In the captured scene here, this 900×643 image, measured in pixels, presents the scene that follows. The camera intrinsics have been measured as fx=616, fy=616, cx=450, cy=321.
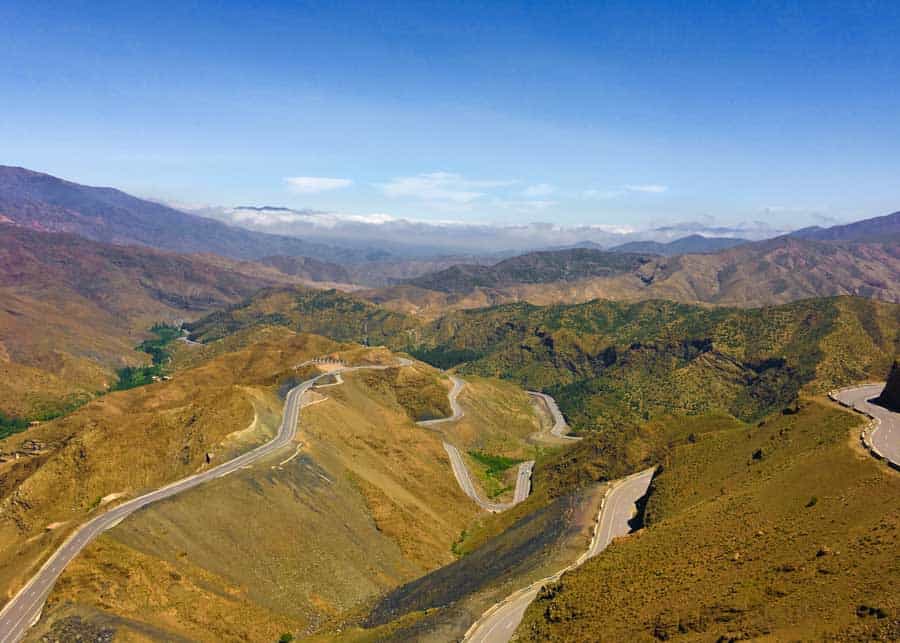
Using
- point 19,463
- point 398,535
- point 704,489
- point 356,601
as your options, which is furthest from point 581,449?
point 19,463

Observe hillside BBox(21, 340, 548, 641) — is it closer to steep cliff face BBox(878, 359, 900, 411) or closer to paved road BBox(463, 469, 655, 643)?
paved road BBox(463, 469, 655, 643)

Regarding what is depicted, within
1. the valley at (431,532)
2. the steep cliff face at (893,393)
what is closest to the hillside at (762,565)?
the valley at (431,532)

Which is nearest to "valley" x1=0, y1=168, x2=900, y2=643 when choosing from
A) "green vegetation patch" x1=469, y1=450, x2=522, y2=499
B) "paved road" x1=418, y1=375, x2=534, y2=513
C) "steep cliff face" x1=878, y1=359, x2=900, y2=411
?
"steep cliff face" x1=878, y1=359, x2=900, y2=411

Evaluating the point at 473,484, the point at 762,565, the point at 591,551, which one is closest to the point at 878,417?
the point at 591,551

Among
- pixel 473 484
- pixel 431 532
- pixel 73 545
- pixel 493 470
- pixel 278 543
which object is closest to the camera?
pixel 73 545

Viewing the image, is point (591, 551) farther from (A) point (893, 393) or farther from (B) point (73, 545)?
(B) point (73, 545)

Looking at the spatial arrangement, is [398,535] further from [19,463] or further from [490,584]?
[19,463]
